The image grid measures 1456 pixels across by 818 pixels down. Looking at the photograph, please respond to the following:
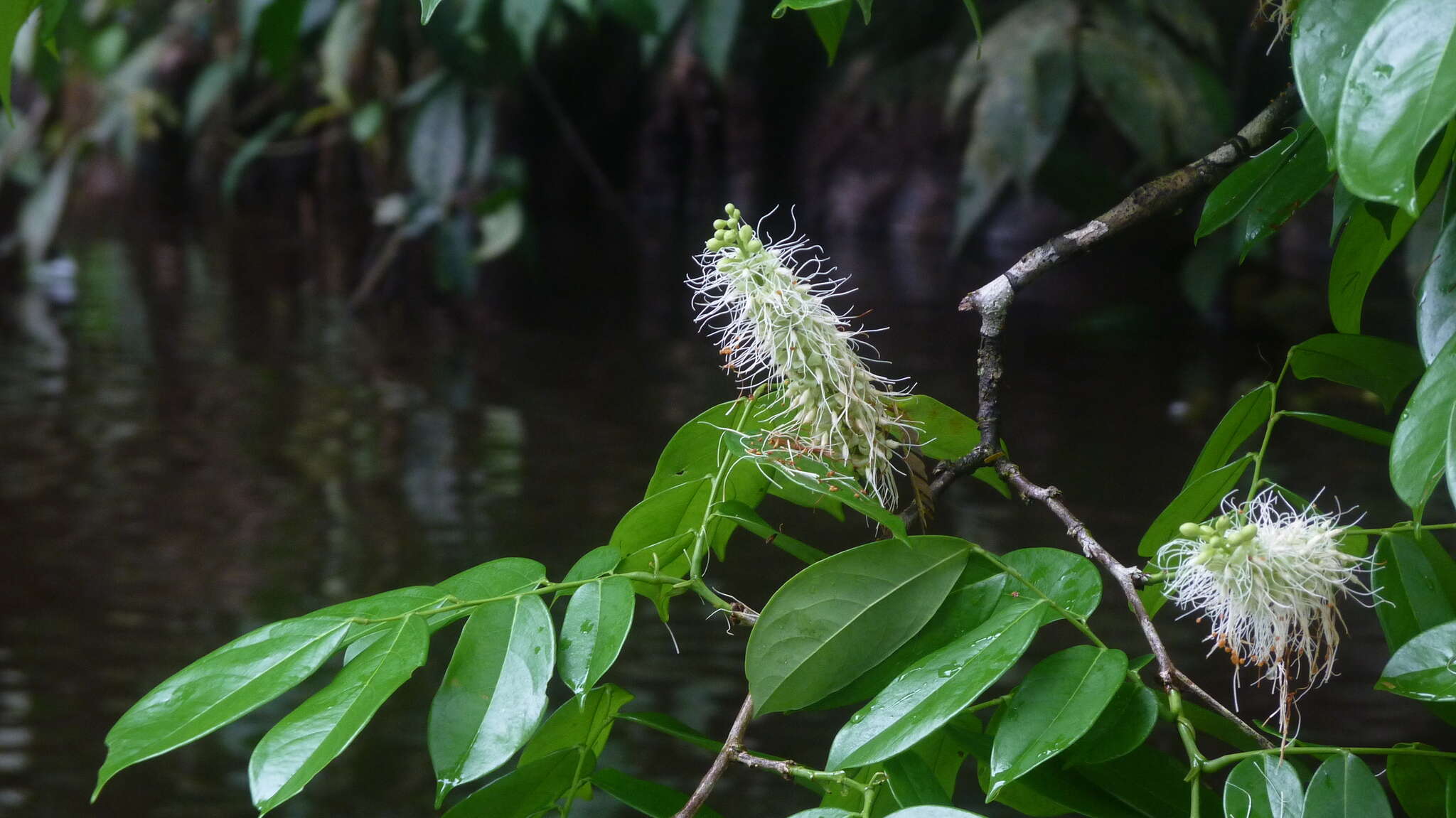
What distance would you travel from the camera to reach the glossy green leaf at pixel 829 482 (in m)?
0.23

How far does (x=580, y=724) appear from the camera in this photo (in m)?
0.28

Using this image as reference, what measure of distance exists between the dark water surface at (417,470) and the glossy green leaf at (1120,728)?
0.20 meters

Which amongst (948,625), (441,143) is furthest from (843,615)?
(441,143)

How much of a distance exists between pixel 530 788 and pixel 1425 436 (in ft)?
0.59

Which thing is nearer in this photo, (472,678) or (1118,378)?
(472,678)

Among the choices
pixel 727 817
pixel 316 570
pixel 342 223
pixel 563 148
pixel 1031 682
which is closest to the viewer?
pixel 1031 682

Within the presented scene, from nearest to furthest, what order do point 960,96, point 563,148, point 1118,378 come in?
point 960,96 → point 1118,378 → point 563,148

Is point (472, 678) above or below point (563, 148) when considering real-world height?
above

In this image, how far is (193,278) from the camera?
2.48 metres

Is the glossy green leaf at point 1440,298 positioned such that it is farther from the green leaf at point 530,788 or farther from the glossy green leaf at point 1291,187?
the green leaf at point 530,788

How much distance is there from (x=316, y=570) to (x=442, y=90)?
924mm

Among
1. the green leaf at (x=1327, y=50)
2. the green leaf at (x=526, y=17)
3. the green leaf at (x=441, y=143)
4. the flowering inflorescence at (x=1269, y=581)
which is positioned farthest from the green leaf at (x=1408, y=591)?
the green leaf at (x=441, y=143)

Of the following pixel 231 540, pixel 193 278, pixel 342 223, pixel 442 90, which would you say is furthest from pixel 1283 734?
pixel 342 223

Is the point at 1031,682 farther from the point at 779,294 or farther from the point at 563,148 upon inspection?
the point at 563,148
